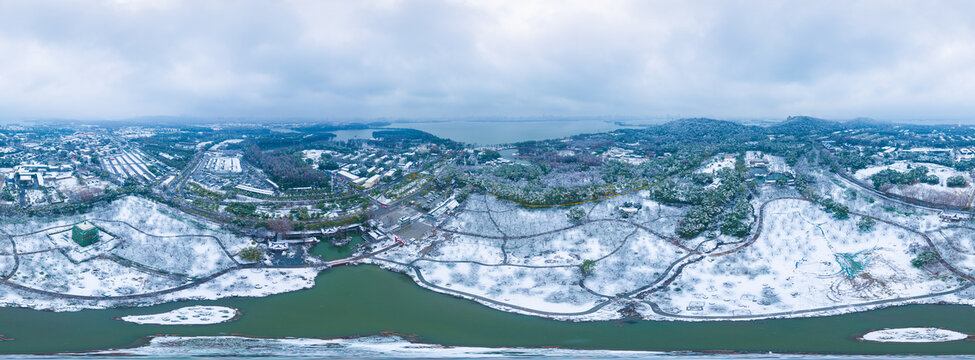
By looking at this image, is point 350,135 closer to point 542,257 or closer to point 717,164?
point 717,164

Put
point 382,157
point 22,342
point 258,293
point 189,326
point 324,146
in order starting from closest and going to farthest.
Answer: point 22,342, point 189,326, point 258,293, point 382,157, point 324,146

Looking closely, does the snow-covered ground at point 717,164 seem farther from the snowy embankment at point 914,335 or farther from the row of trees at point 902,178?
the snowy embankment at point 914,335

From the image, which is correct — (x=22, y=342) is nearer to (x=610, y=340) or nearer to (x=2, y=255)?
(x=2, y=255)

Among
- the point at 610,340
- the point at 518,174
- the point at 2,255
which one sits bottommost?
the point at 610,340

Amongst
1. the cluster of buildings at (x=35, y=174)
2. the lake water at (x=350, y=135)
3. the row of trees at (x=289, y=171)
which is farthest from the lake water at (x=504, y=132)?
the cluster of buildings at (x=35, y=174)

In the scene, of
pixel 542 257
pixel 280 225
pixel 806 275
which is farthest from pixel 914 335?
pixel 280 225

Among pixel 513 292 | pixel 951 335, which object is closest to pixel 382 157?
pixel 513 292
